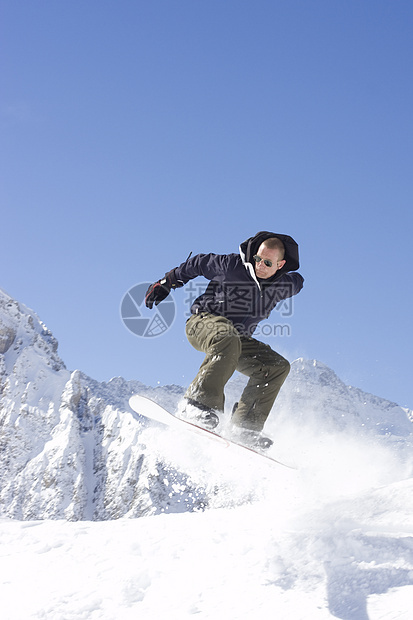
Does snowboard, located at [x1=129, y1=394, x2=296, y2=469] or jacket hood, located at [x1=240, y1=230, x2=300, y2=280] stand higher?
jacket hood, located at [x1=240, y1=230, x2=300, y2=280]

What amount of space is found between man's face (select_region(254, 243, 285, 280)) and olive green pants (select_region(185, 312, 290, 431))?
690 mm

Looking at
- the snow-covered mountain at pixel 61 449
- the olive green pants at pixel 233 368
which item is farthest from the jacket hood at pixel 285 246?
the snow-covered mountain at pixel 61 449

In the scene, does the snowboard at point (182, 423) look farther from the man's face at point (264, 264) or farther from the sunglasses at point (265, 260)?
the sunglasses at point (265, 260)

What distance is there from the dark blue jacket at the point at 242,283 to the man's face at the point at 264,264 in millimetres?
50

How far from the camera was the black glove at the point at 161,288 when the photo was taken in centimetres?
611

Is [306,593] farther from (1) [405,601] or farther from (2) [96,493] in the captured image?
(2) [96,493]

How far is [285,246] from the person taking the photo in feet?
17.8

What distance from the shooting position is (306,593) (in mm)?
3072

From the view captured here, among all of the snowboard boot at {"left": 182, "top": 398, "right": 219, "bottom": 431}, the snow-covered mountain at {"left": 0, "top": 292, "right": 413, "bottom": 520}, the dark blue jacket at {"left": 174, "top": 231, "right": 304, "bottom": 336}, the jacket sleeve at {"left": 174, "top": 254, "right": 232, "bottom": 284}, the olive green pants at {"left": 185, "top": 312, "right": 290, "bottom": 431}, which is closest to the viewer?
the snowboard boot at {"left": 182, "top": 398, "right": 219, "bottom": 431}

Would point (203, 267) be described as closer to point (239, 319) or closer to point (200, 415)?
point (239, 319)

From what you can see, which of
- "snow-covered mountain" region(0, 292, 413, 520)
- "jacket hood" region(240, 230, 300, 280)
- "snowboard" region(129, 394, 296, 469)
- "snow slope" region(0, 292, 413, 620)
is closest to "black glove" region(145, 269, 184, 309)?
"jacket hood" region(240, 230, 300, 280)

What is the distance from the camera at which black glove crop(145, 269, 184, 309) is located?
6.11m

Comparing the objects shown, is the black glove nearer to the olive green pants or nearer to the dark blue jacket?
the dark blue jacket

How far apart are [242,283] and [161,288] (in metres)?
1.10
